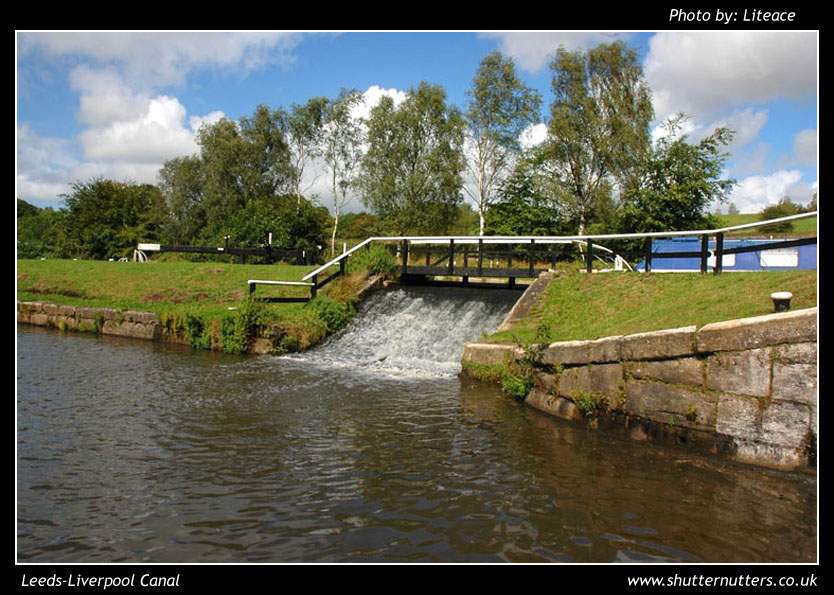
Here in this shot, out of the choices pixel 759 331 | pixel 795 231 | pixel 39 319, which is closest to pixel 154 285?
pixel 39 319

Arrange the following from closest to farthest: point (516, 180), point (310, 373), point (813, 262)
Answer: point (310, 373) → point (813, 262) → point (516, 180)

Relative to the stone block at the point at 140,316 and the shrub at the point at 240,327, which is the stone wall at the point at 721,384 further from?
the stone block at the point at 140,316

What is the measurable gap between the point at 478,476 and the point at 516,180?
26926mm

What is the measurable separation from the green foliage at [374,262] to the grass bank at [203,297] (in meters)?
0.35

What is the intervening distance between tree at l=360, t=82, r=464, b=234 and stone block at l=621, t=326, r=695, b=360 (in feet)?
92.8

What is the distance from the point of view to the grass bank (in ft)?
46.6

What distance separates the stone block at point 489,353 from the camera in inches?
391

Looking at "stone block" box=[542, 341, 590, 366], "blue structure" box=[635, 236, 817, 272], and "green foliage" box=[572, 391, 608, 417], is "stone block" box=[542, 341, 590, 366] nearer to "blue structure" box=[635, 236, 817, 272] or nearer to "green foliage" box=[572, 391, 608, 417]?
"green foliage" box=[572, 391, 608, 417]

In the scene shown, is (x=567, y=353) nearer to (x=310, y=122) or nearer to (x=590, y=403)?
(x=590, y=403)

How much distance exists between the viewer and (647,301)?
10.4m

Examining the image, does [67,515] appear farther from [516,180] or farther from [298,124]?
[298,124]

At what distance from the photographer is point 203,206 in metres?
44.6

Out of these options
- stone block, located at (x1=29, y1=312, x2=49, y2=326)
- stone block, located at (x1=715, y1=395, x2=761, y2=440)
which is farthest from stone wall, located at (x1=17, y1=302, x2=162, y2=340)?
stone block, located at (x1=715, y1=395, x2=761, y2=440)
